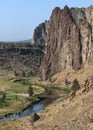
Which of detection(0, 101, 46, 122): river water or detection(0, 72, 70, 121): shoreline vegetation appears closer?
detection(0, 101, 46, 122): river water

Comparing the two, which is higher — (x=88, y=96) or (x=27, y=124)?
(x=88, y=96)

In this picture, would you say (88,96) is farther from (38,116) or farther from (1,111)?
(1,111)

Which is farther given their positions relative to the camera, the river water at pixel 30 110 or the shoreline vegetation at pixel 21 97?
the shoreline vegetation at pixel 21 97

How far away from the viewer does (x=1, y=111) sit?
138 m

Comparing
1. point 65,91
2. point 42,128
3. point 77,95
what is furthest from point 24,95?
point 42,128

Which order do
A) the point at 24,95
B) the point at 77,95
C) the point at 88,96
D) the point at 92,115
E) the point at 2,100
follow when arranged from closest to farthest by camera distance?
1. the point at 92,115
2. the point at 88,96
3. the point at 77,95
4. the point at 2,100
5. the point at 24,95

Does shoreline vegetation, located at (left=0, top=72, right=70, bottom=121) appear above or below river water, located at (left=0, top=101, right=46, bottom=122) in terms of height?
above

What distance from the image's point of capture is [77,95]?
102688mm

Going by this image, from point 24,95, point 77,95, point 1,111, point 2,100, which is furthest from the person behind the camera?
point 24,95

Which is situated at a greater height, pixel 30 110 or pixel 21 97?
pixel 21 97

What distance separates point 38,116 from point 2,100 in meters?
57.6

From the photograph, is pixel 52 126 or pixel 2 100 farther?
pixel 2 100

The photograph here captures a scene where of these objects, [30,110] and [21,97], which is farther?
[21,97]

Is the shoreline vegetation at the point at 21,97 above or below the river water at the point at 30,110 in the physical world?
above
